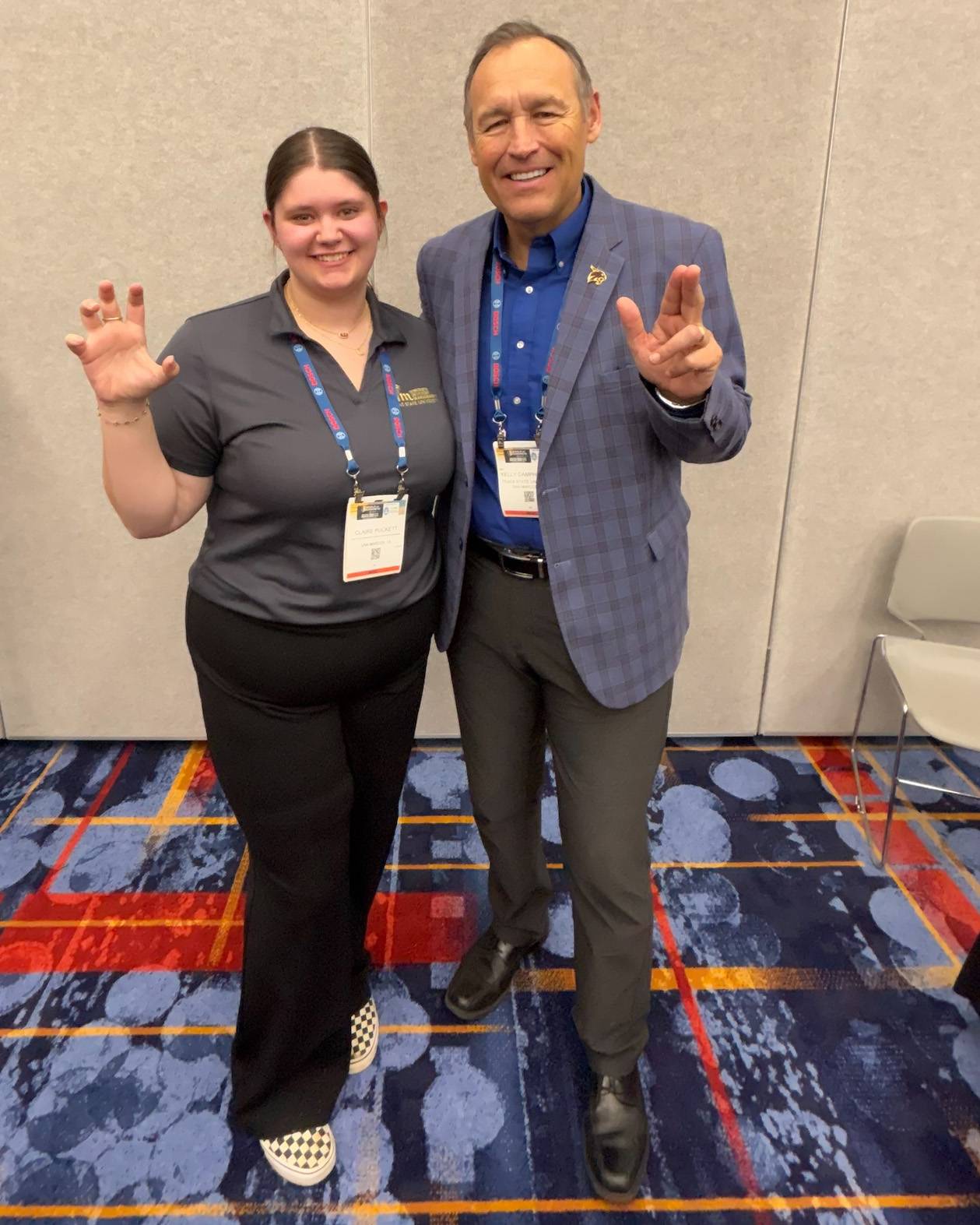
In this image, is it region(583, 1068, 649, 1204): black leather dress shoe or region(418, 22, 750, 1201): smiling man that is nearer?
A: region(418, 22, 750, 1201): smiling man

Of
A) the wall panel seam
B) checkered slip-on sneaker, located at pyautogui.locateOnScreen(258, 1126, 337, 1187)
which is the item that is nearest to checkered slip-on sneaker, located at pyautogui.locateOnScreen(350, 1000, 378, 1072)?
checkered slip-on sneaker, located at pyautogui.locateOnScreen(258, 1126, 337, 1187)

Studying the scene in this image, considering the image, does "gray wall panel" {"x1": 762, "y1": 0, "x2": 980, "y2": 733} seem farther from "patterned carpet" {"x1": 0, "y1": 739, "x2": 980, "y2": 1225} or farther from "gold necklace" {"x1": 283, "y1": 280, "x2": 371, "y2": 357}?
"gold necklace" {"x1": 283, "y1": 280, "x2": 371, "y2": 357}

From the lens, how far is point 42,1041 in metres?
1.75

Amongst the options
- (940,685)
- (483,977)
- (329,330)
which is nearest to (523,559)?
(329,330)

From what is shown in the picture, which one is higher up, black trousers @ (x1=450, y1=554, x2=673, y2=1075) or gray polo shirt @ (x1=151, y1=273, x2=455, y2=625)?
gray polo shirt @ (x1=151, y1=273, x2=455, y2=625)

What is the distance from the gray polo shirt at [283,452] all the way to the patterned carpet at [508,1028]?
1090mm

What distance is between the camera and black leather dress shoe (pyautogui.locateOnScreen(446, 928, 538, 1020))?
5.98ft

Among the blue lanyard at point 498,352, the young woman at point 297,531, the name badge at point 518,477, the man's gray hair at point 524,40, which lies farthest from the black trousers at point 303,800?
the man's gray hair at point 524,40

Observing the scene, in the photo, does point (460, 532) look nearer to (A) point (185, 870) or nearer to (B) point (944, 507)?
(A) point (185, 870)

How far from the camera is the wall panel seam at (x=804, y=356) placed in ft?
6.82

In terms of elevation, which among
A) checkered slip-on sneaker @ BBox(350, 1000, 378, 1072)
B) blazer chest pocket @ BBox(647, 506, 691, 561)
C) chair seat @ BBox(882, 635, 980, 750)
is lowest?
checkered slip-on sneaker @ BBox(350, 1000, 378, 1072)

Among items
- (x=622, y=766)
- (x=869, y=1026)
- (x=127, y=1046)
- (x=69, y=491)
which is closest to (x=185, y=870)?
(x=127, y=1046)

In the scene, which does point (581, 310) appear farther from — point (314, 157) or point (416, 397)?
point (314, 157)

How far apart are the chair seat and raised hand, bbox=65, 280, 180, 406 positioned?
2011 mm
